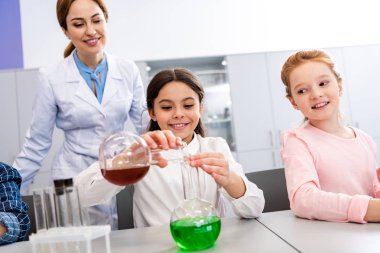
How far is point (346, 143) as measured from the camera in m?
1.25

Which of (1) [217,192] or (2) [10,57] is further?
(2) [10,57]

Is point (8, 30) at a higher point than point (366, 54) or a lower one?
higher

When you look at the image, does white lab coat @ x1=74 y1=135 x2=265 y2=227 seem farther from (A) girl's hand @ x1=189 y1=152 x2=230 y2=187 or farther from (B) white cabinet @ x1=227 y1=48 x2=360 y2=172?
(B) white cabinet @ x1=227 y1=48 x2=360 y2=172

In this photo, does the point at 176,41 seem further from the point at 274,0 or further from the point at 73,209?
the point at 73,209

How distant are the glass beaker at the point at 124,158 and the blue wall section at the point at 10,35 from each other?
3.61m

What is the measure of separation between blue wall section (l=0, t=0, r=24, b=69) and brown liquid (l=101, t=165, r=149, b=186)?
3.62 m

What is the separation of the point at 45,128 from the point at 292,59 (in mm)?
1080

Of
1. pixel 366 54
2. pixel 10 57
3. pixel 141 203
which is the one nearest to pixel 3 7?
pixel 10 57

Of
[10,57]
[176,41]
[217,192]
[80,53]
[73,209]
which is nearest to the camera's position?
[73,209]

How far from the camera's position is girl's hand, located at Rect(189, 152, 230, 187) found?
0.82m

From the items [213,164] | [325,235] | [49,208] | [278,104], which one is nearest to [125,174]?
[49,208]

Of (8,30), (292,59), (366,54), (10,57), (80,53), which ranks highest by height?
(8,30)

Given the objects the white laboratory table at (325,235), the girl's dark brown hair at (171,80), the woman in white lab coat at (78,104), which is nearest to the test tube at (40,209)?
the white laboratory table at (325,235)

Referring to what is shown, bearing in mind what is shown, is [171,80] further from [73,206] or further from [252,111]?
[252,111]
